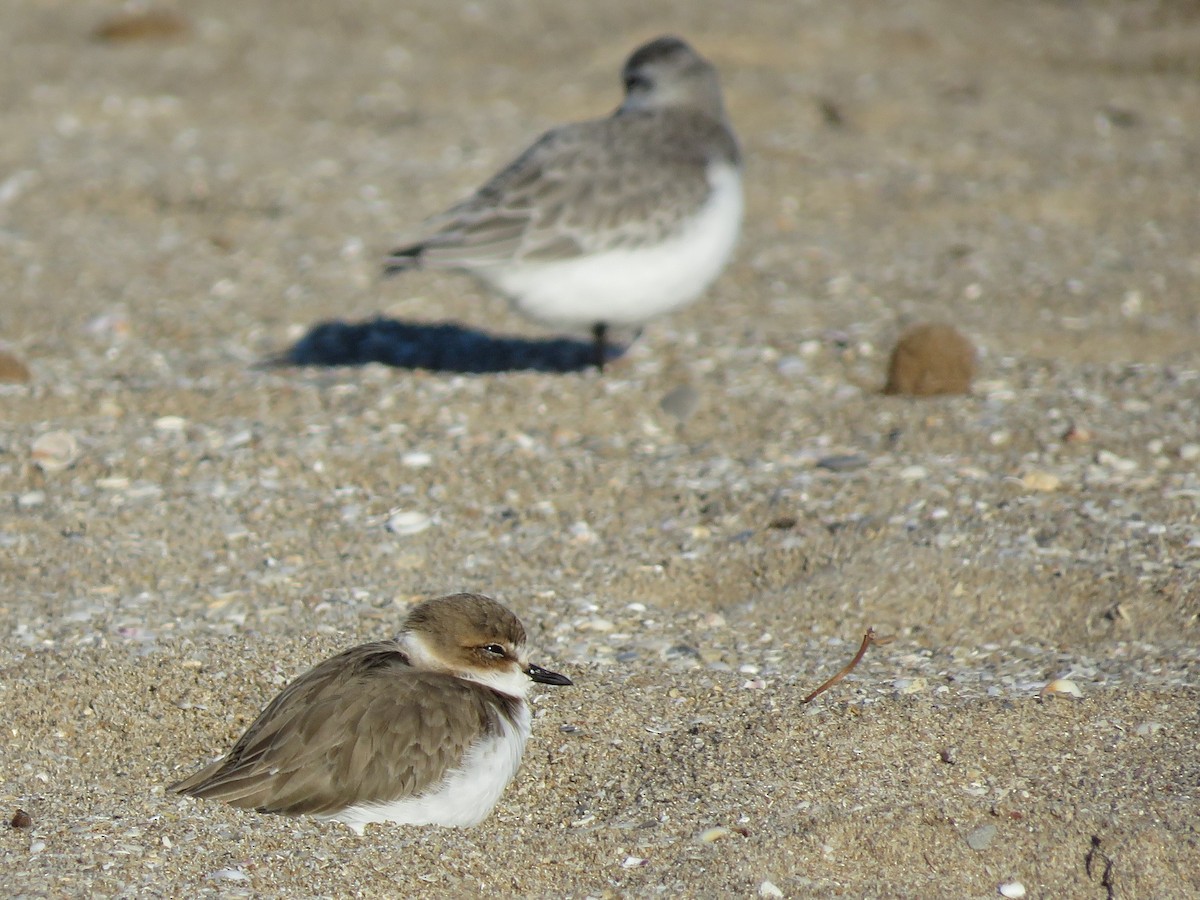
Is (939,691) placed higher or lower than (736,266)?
higher

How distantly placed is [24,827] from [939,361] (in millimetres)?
4153

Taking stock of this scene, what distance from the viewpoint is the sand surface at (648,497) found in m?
3.62

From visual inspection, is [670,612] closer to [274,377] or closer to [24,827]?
[24,827]

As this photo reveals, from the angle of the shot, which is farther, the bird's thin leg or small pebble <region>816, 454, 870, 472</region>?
the bird's thin leg

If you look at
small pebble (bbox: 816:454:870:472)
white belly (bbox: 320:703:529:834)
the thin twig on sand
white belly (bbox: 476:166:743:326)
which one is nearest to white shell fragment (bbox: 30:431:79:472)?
white belly (bbox: 476:166:743:326)

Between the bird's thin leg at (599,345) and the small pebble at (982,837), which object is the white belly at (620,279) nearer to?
the bird's thin leg at (599,345)

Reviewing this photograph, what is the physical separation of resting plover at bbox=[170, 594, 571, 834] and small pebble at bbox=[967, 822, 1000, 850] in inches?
44.9

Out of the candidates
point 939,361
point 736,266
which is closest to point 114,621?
point 939,361

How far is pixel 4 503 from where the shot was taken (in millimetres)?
5387

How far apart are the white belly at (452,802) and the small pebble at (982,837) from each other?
3.77 feet

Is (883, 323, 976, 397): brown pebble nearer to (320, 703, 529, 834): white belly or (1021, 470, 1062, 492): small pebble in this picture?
(1021, 470, 1062, 492): small pebble

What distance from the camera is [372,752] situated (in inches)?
146

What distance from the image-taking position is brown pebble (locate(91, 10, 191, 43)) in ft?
40.2

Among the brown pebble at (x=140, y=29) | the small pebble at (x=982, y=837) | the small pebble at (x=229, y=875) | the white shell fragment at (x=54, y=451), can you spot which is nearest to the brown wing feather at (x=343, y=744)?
the small pebble at (x=229, y=875)
